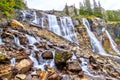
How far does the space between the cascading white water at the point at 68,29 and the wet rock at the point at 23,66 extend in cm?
2618

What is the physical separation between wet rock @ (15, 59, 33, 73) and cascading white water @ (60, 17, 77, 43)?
26.2 m

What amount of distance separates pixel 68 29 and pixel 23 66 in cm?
3017

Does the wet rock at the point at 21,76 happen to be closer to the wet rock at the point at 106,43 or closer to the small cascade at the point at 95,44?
the small cascade at the point at 95,44

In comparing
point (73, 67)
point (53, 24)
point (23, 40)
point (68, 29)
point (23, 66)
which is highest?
point (23, 40)

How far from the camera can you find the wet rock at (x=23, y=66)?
14.9m

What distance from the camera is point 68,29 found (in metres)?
44.7

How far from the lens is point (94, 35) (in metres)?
50.6

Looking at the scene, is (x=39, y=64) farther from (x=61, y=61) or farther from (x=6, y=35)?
(x=6, y=35)

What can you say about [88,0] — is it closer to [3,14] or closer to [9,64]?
[3,14]

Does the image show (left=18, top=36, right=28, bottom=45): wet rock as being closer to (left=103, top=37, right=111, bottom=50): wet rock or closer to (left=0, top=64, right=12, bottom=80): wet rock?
(left=0, top=64, right=12, bottom=80): wet rock

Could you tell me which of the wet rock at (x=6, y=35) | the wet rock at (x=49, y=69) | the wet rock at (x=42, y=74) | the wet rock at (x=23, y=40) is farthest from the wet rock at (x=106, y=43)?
the wet rock at (x=42, y=74)

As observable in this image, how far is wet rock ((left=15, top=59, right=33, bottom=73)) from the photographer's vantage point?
48.9ft

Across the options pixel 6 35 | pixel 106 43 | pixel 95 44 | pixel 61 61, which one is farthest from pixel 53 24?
pixel 61 61

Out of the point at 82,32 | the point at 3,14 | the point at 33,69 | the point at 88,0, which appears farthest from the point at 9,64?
the point at 88,0
